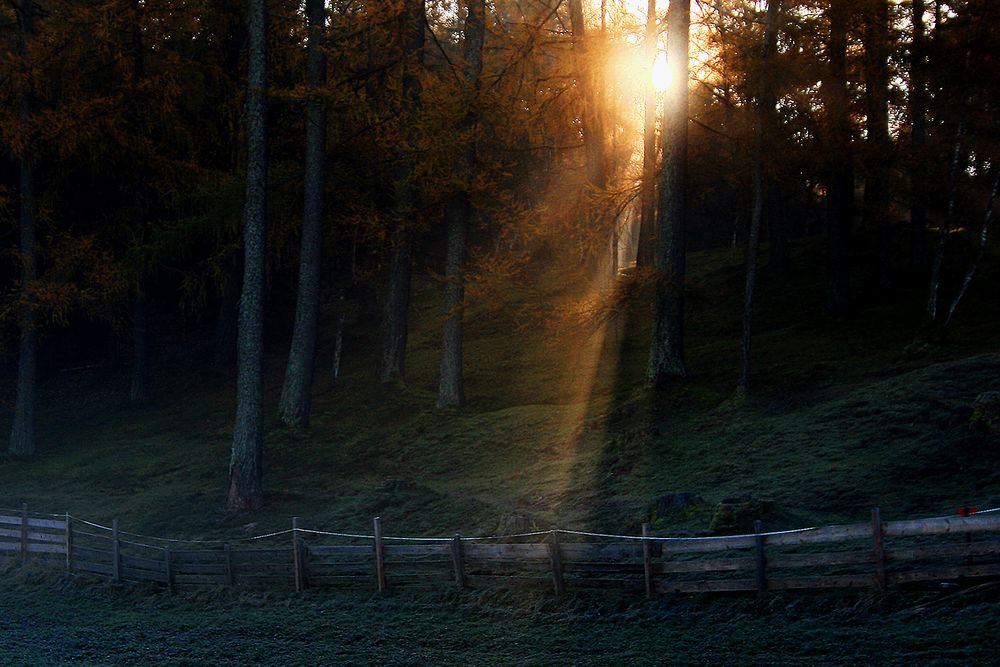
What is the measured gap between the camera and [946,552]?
10133 millimetres

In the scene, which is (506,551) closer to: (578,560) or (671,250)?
(578,560)

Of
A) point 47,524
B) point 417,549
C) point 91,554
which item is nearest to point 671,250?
point 417,549

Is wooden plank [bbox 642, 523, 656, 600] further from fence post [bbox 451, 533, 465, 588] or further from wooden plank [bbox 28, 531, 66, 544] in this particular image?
wooden plank [bbox 28, 531, 66, 544]

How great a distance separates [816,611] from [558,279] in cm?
3216

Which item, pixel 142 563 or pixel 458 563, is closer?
pixel 458 563

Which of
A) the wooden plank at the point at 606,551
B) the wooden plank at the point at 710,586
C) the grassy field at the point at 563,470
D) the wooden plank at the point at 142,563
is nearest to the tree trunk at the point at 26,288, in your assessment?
the grassy field at the point at 563,470

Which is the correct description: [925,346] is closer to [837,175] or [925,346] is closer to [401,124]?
[837,175]

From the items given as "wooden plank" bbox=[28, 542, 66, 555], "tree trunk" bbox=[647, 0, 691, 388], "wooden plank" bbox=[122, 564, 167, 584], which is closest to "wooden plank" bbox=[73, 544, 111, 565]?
"wooden plank" bbox=[28, 542, 66, 555]

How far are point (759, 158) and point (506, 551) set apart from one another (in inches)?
516

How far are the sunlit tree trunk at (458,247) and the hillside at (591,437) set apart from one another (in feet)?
2.63

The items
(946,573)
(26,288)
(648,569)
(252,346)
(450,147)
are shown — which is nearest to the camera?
(946,573)

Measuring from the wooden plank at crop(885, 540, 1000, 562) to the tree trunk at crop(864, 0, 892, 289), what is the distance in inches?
693

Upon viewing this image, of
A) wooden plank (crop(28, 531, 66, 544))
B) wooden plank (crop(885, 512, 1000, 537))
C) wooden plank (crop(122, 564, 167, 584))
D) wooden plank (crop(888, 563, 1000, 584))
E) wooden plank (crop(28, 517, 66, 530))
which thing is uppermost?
wooden plank (crop(885, 512, 1000, 537))

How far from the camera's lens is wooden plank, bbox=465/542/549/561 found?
12.8 metres
